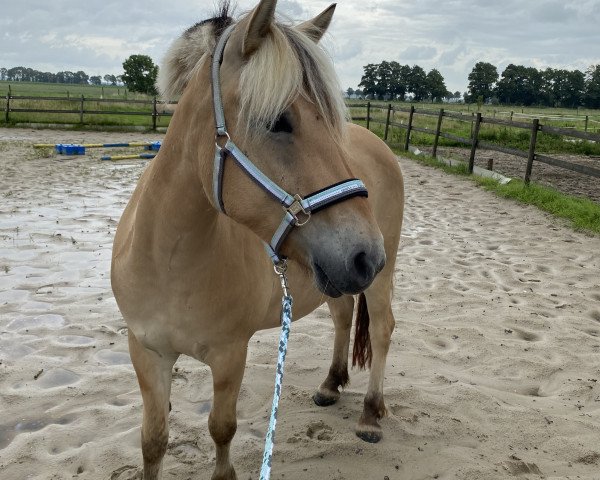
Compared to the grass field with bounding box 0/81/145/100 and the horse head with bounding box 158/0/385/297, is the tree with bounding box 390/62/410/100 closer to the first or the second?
the grass field with bounding box 0/81/145/100

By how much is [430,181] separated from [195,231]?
1139 cm

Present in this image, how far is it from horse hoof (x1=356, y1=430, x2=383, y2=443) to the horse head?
1.87m

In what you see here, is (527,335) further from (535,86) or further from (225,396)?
(535,86)

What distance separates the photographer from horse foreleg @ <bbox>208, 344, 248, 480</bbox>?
7.62ft

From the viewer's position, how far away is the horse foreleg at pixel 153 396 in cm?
243

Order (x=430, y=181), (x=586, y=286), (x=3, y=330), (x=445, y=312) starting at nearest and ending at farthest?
(x=3, y=330) < (x=445, y=312) < (x=586, y=286) < (x=430, y=181)

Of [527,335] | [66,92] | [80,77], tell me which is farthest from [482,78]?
[80,77]

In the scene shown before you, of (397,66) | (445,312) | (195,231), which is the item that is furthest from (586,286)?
(397,66)

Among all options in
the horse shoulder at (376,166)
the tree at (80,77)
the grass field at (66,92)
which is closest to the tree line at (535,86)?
the grass field at (66,92)

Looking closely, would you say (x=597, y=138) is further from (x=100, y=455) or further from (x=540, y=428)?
(x=100, y=455)

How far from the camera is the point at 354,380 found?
4004 mm

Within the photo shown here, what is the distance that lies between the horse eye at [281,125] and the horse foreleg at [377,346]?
198 cm

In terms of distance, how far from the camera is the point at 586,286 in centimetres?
579

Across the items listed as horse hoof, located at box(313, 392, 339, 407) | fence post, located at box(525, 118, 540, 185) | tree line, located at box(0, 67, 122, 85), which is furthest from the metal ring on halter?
tree line, located at box(0, 67, 122, 85)
